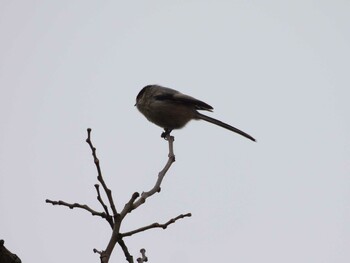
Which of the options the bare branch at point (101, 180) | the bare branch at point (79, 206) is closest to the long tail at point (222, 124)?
the bare branch at point (101, 180)

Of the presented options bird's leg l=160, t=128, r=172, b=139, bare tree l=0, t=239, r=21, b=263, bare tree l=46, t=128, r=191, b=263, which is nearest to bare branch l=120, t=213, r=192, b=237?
bare tree l=46, t=128, r=191, b=263

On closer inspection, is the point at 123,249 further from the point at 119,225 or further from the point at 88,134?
the point at 88,134

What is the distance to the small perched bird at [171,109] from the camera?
6621 millimetres

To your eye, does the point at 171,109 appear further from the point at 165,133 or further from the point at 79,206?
the point at 79,206

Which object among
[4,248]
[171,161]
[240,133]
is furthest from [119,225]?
[240,133]

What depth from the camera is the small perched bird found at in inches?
261

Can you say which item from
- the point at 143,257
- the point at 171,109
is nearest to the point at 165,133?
the point at 171,109

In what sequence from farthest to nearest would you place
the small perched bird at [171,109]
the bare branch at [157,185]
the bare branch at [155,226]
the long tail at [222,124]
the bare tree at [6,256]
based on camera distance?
the small perched bird at [171,109]
the long tail at [222,124]
the bare branch at [157,185]
the bare branch at [155,226]
the bare tree at [6,256]

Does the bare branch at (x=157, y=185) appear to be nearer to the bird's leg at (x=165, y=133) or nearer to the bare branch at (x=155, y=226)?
the bare branch at (x=155, y=226)

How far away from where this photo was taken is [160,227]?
287 centimetres

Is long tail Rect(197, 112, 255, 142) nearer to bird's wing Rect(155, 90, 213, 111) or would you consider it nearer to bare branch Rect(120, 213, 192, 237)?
bird's wing Rect(155, 90, 213, 111)

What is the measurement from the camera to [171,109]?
6.62 m

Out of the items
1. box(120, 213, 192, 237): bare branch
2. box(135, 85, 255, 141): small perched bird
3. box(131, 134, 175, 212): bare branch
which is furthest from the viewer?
box(135, 85, 255, 141): small perched bird

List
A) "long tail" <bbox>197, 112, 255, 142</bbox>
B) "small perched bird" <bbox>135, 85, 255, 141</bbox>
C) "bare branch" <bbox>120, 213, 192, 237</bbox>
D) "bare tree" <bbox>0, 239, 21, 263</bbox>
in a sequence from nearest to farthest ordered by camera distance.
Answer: "bare tree" <bbox>0, 239, 21, 263</bbox>
"bare branch" <bbox>120, 213, 192, 237</bbox>
"long tail" <bbox>197, 112, 255, 142</bbox>
"small perched bird" <bbox>135, 85, 255, 141</bbox>
